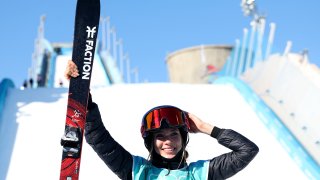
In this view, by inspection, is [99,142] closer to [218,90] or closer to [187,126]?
[187,126]

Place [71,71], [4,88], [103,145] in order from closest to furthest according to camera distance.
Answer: [103,145]
[71,71]
[4,88]

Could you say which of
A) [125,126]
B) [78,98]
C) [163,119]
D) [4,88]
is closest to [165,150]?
[163,119]

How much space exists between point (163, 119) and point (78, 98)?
497 mm

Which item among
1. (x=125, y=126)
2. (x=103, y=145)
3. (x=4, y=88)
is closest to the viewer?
(x=103, y=145)

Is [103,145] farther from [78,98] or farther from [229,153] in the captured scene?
[229,153]

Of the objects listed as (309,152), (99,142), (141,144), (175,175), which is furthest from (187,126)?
(309,152)

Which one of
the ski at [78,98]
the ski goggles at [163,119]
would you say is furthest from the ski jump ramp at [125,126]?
the ski goggles at [163,119]

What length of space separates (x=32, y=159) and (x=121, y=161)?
3767mm

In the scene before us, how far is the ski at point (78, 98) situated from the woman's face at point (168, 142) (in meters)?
0.43

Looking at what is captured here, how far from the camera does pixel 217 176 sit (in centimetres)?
312

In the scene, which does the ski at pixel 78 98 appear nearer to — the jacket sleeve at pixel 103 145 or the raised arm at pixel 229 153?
the jacket sleeve at pixel 103 145

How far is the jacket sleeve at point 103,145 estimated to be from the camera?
3029 mm

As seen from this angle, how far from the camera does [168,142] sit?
120 inches

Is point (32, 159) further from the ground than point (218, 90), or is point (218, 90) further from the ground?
point (218, 90)
